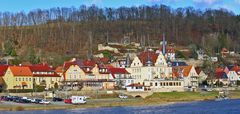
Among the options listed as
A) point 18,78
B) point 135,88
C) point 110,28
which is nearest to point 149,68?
point 135,88

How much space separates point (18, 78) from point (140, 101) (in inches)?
978

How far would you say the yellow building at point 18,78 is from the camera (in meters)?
90.0

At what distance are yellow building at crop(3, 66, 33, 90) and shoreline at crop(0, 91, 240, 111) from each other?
1824cm

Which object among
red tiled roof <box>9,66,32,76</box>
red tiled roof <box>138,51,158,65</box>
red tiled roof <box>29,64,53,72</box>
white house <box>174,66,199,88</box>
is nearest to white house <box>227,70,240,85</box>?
white house <box>174,66,199,88</box>

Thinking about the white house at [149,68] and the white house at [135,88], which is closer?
the white house at [135,88]

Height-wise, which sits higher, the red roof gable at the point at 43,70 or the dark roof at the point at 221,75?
the red roof gable at the point at 43,70

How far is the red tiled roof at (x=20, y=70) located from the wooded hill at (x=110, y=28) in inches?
1591

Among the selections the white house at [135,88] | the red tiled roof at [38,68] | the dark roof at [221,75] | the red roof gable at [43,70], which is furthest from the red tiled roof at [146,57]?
the dark roof at [221,75]

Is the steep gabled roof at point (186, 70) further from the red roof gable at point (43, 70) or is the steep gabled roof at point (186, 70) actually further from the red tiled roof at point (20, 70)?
the red tiled roof at point (20, 70)

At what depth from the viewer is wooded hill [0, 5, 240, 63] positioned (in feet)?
495

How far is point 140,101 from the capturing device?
75.8 meters

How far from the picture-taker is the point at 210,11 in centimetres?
19838

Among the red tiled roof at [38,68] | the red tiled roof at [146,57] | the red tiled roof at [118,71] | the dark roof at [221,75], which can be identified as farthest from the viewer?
the dark roof at [221,75]

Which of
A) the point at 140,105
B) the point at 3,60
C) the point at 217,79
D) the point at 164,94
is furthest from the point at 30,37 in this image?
the point at 140,105
